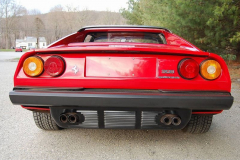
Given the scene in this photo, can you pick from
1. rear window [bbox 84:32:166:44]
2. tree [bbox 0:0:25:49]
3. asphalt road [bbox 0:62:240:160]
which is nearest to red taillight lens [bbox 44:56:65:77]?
asphalt road [bbox 0:62:240:160]

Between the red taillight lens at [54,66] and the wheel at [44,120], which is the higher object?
the red taillight lens at [54,66]

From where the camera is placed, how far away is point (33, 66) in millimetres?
1630

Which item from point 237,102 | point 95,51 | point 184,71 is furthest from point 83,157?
point 237,102

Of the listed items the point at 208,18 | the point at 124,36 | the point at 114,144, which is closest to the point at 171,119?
the point at 114,144

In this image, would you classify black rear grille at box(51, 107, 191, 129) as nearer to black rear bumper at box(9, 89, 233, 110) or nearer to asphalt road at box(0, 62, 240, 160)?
black rear bumper at box(9, 89, 233, 110)

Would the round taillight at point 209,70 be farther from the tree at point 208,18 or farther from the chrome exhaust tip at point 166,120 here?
the tree at point 208,18

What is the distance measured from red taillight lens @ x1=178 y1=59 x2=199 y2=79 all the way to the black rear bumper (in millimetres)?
166

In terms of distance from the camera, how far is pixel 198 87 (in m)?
1.59

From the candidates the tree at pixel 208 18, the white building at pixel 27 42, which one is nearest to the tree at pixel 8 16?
the white building at pixel 27 42

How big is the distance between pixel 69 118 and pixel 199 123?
1500 millimetres

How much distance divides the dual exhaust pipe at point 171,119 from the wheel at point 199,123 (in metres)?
0.50

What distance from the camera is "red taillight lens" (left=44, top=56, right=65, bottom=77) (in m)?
1.61

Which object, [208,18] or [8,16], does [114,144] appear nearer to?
[208,18]

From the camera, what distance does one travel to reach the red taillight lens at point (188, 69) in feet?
5.22
